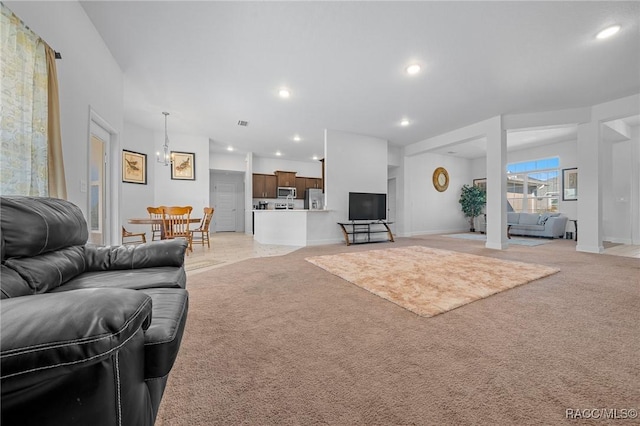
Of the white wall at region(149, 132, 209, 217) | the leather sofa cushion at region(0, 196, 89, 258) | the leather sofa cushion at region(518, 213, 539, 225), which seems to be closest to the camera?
the leather sofa cushion at region(0, 196, 89, 258)

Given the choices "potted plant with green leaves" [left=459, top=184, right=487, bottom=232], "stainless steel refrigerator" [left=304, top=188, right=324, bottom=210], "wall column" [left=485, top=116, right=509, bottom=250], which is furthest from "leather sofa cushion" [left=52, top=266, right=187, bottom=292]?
"potted plant with green leaves" [left=459, top=184, right=487, bottom=232]

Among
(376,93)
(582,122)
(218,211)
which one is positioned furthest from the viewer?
(218,211)

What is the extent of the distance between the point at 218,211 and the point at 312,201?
359 centimetres

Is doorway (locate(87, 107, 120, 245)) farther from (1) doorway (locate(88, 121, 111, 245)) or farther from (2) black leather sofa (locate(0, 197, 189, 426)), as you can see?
(2) black leather sofa (locate(0, 197, 189, 426))

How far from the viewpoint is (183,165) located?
653cm

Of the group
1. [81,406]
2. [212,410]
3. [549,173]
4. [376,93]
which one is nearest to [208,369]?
[212,410]

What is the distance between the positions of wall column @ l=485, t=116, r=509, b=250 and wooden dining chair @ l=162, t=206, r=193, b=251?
607 cm

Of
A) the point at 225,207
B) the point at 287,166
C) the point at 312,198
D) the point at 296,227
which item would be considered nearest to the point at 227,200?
the point at 225,207

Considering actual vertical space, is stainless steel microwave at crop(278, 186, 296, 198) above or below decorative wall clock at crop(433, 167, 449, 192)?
below

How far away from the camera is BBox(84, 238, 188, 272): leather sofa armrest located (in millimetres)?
1696

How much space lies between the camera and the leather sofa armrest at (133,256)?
170cm

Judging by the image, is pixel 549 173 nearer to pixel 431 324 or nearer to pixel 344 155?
pixel 344 155

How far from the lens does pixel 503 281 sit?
2760mm

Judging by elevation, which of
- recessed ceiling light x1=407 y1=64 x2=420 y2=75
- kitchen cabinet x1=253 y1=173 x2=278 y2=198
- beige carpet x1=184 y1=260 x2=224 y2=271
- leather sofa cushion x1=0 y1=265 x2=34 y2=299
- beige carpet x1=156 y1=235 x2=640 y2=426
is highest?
recessed ceiling light x1=407 y1=64 x2=420 y2=75
